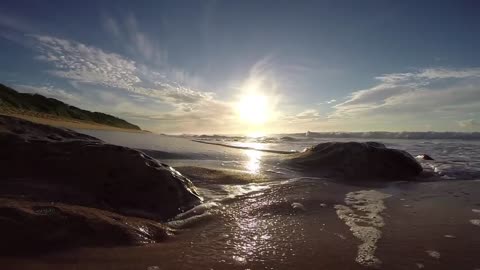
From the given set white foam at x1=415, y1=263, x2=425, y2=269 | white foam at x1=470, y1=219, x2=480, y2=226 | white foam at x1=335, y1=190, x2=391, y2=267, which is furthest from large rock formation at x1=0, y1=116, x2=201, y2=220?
white foam at x1=470, y1=219, x2=480, y2=226

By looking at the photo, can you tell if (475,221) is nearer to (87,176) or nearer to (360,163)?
(360,163)

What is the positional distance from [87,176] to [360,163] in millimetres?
6177

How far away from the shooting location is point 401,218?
4.04m

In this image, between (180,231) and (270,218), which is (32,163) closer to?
(180,231)

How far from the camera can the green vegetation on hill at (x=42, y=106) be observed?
25.2 m

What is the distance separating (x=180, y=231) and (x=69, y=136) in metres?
2.67

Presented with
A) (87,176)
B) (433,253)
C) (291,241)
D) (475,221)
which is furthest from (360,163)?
(87,176)

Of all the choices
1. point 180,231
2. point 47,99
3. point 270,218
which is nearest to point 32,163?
point 180,231

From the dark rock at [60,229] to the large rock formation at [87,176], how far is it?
1.69 ft

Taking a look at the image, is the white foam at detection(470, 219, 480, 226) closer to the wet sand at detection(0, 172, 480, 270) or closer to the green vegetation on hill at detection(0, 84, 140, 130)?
the wet sand at detection(0, 172, 480, 270)

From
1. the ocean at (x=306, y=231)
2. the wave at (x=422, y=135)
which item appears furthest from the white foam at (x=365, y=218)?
the wave at (x=422, y=135)

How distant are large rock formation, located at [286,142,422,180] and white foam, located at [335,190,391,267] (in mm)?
1837

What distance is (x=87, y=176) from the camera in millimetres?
3857

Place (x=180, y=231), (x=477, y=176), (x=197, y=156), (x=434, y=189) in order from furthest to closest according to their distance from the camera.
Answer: (x=197, y=156), (x=477, y=176), (x=434, y=189), (x=180, y=231)
